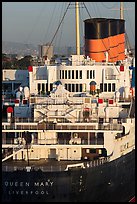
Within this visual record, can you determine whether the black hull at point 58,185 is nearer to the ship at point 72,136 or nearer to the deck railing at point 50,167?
the ship at point 72,136

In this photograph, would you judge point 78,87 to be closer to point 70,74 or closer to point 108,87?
point 70,74

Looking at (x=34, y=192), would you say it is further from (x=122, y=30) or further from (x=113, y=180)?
(x=122, y=30)

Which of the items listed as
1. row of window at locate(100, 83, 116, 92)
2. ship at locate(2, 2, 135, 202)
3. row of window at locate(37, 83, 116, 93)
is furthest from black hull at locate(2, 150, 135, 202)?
row of window at locate(100, 83, 116, 92)

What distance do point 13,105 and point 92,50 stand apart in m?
6.26

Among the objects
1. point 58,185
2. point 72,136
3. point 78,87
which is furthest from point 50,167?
point 78,87

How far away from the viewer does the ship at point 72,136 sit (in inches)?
758

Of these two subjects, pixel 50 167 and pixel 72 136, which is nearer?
pixel 50 167

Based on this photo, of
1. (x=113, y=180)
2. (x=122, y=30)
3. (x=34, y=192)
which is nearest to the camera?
(x=34, y=192)

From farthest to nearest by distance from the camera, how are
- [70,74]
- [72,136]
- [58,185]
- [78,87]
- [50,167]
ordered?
[78,87]
[70,74]
[72,136]
[50,167]
[58,185]

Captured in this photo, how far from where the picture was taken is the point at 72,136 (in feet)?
69.5

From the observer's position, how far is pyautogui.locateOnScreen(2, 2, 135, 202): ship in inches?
758

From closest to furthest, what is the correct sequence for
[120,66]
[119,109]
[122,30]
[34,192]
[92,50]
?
[34,192], [119,109], [120,66], [92,50], [122,30]

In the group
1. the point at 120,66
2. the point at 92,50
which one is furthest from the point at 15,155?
the point at 92,50

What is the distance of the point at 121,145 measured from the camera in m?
21.6
